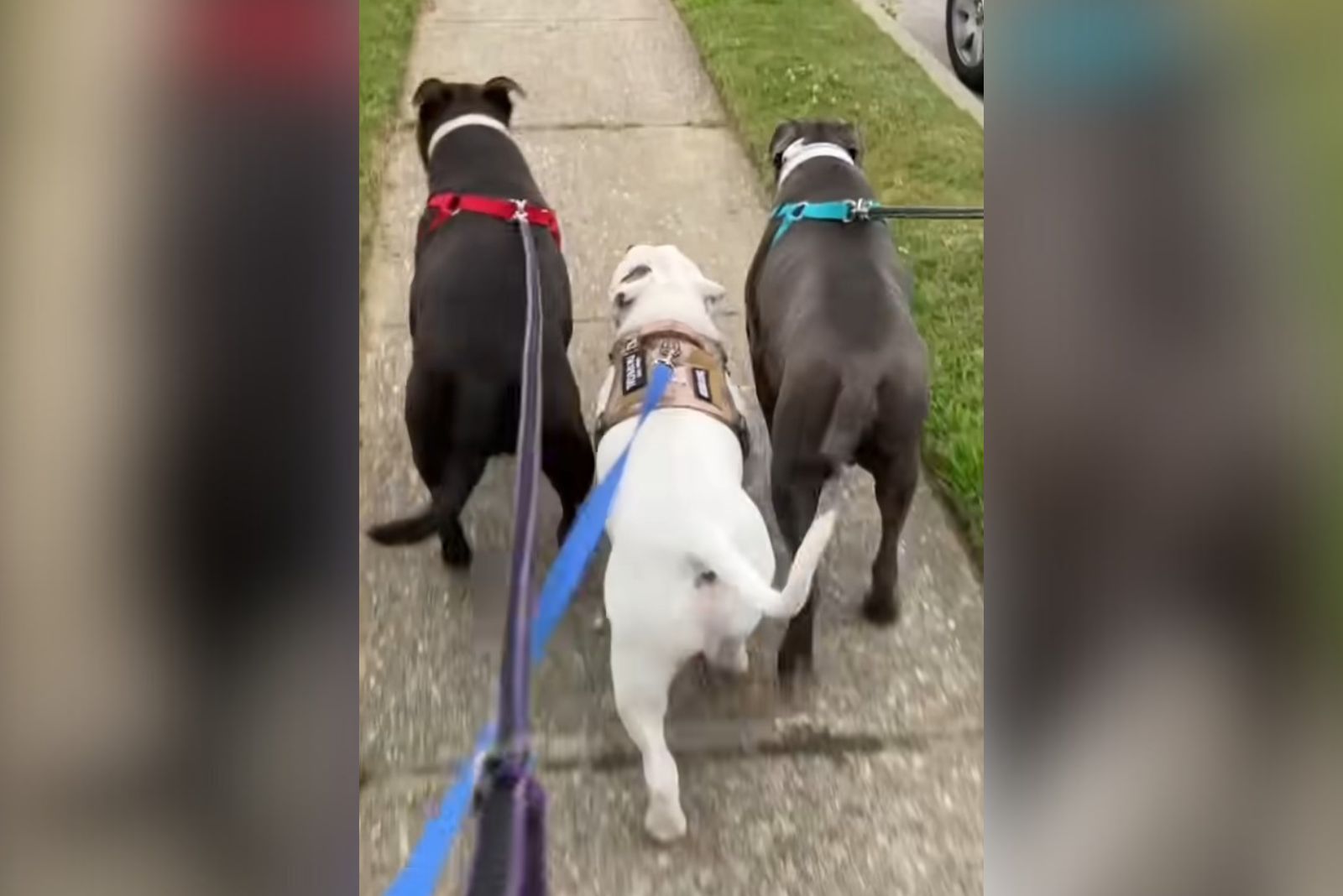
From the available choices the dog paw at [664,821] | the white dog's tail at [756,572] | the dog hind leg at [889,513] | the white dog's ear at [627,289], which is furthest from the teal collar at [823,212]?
the dog paw at [664,821]

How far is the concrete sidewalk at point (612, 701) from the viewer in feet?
2.35

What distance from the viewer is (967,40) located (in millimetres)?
694

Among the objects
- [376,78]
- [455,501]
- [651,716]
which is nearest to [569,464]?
[455,501]

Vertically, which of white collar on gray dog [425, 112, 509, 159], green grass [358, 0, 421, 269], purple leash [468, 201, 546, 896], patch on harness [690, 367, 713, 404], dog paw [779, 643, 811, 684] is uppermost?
green grass [358, 0, 421, 269]

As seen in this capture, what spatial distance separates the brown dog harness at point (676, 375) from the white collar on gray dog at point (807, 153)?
18 centimetres

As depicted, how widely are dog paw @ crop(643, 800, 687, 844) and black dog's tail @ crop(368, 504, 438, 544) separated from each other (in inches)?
9.5

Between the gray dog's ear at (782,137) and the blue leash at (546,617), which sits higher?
the gray dog's ear at (782,137)

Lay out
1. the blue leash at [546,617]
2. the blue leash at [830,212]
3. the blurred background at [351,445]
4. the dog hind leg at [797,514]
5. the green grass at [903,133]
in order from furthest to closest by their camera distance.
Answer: the blue leash at [830,212] → the dog hind leg at [797,514] → the green grass at [903,133] → the blue leash at [546,617] → the blurred background at [351,445]

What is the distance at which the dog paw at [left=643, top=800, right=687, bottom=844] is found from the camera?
77 centimetres

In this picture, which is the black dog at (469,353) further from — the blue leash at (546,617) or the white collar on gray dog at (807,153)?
the white collar on gray dog at (807,153)

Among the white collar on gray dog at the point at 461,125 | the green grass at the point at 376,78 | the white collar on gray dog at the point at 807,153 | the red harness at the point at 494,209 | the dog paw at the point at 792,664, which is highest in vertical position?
the green grass at the point at 376,78

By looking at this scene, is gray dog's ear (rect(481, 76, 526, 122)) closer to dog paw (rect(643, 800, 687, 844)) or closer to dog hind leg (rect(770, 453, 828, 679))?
dog hind leg (rect(770, 453, 828, 679))

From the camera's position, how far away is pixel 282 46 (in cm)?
52

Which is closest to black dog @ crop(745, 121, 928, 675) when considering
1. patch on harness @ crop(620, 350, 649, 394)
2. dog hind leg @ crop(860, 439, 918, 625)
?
dog hind leg @ crop(860, 439, 918, 625)
